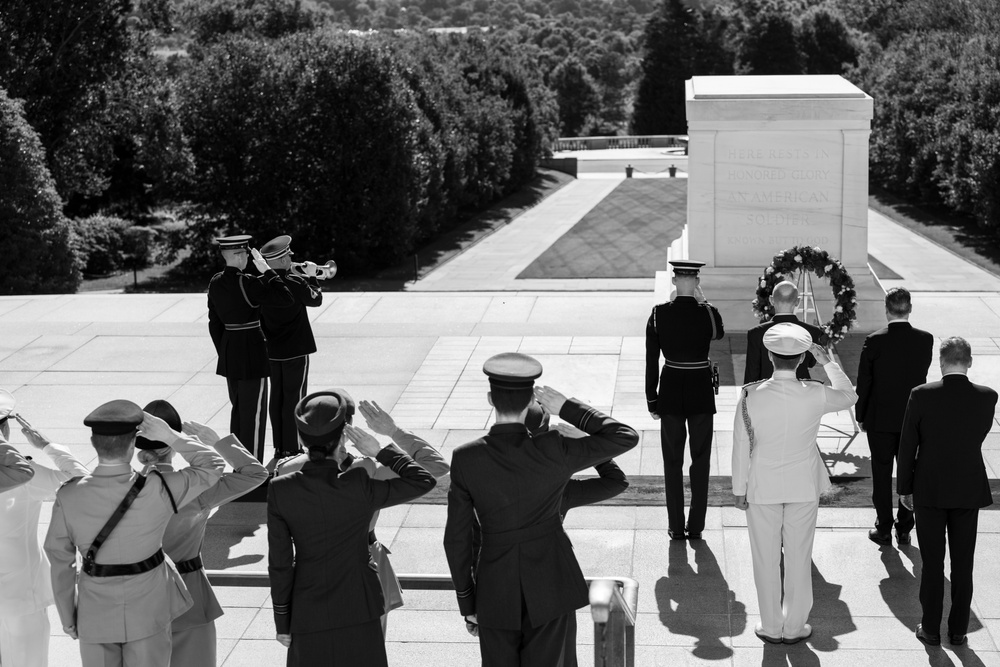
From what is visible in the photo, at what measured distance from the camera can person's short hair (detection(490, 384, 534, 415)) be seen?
443 centimetres

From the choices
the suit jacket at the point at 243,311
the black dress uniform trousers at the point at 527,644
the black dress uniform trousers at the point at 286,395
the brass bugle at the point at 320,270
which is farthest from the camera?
the brass bugle at the point at 320,270

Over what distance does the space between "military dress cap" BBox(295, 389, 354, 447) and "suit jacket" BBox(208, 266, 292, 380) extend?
4.01 m

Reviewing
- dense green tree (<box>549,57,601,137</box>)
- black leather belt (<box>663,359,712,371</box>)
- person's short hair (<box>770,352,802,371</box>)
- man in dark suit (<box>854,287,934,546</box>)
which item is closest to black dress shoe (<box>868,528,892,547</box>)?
man in dark suit (<box>854,287,934,546</box>)

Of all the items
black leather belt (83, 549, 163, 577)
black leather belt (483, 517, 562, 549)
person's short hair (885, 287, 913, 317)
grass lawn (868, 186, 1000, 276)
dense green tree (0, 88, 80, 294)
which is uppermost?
person's short hair (885, 287, 913, 317)

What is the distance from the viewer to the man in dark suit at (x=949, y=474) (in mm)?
5926

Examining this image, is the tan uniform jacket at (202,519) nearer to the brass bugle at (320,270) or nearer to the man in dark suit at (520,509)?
the man in dark suit at (520,509)

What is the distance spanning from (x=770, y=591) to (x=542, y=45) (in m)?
110

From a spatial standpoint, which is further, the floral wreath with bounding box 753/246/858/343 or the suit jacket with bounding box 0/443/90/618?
the floral wreath with bounding box 753/246/858/343

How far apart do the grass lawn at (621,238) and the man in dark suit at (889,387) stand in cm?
2040

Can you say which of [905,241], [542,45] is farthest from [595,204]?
[542,45]

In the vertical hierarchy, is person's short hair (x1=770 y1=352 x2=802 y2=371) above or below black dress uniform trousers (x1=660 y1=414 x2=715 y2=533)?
above

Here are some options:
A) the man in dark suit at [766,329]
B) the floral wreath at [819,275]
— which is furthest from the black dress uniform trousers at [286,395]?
the floral wreath at [819,275]

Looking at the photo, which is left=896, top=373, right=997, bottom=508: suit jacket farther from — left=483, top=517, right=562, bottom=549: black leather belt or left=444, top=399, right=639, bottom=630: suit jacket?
left=483, top=517, right=562, bottom=549: black leather belt

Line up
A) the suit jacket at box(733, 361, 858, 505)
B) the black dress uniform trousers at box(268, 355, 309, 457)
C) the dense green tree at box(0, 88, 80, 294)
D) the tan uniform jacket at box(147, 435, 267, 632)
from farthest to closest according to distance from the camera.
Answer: the dense green tree at box(0, 88, 80, 294) < the black dress uniform trousers at box(268, 355, 309, 457) < the suit jacket at box(733, 361, 858, 505) < the tan uniform jacket at box(147, 435, 267, 632)
